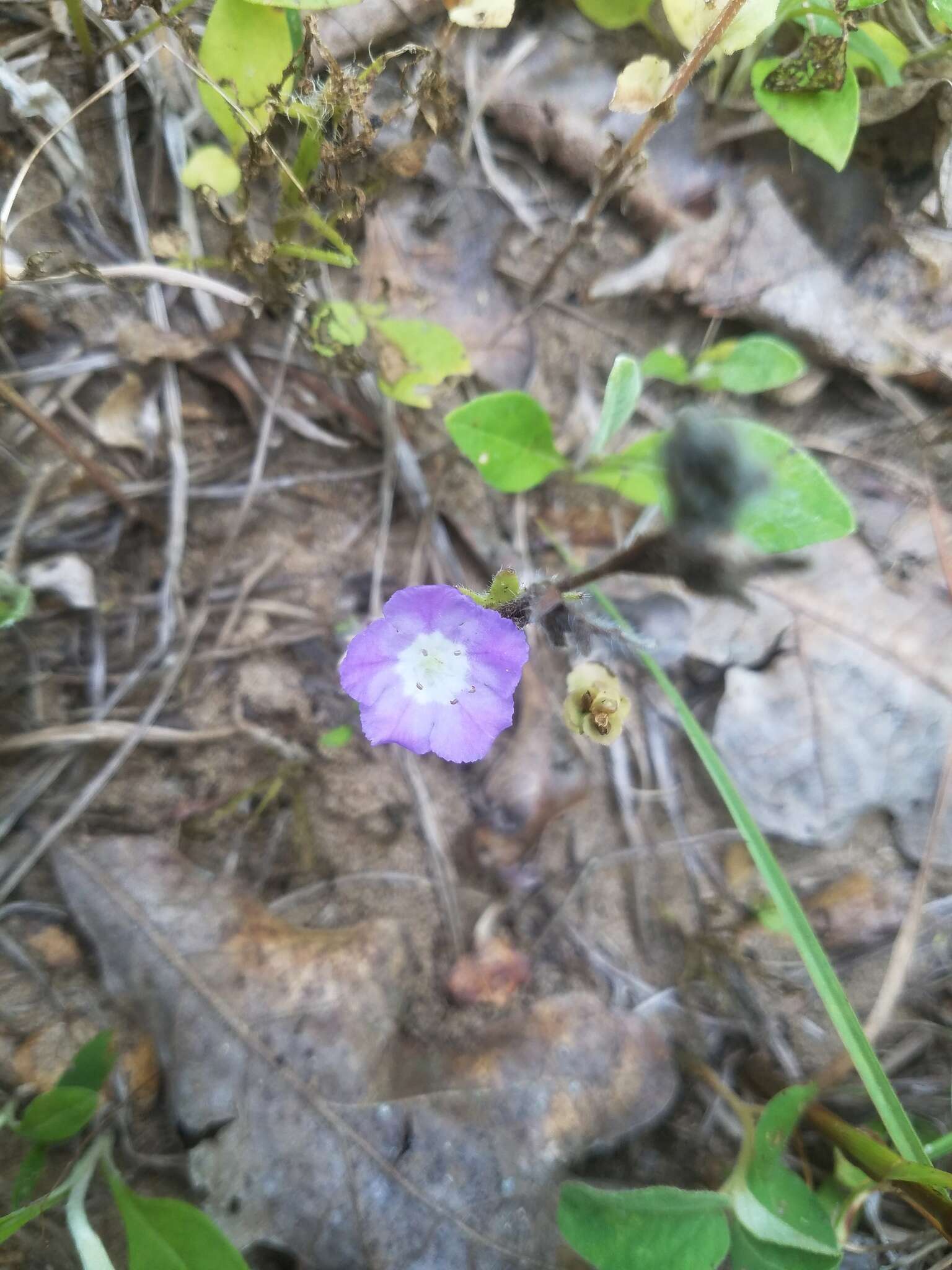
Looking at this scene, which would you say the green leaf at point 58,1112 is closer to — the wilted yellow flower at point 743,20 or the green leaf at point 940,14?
the wilted yellow flower at point 743,20

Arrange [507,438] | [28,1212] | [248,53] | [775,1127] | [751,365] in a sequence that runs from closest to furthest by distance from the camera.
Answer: [28,1212] < [248,53] < [775,1127] < [507,438] < [751,365]

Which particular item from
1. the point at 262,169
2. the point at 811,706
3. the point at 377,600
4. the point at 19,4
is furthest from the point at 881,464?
the point at 19,4

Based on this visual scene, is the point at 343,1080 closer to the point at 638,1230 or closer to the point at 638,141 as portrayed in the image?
the point at 638,1230

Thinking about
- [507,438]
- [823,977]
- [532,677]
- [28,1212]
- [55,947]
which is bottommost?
[28,1212]

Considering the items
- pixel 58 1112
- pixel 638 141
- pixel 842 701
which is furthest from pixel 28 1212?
pixel 638 141

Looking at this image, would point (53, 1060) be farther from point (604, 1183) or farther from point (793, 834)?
point (793, 834)

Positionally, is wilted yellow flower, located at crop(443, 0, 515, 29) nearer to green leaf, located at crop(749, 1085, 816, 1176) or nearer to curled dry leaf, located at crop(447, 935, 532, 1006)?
curled dry leaf, located at crop(447, 935, 532, 1006)

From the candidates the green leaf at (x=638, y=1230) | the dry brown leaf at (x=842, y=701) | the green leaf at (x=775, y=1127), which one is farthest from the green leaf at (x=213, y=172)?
the green leaf at (x=775, y=1127)
